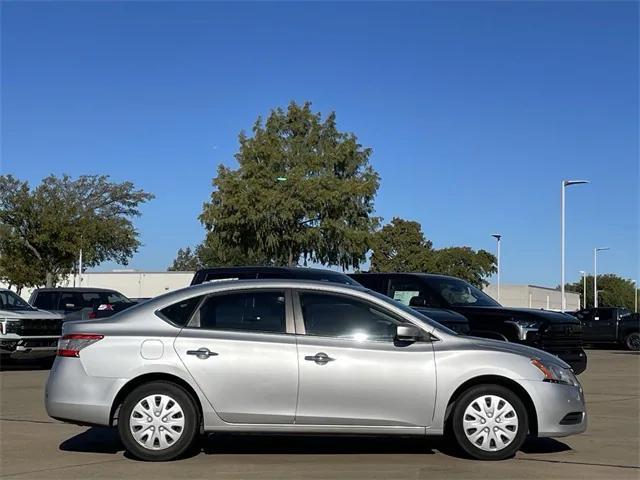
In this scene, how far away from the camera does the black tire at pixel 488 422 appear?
7668mm

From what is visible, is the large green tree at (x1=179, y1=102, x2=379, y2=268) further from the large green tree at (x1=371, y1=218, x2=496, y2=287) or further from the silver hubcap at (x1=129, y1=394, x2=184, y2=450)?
the silver hubcap at (x1=129, y1=394, x2=184, y2=450)

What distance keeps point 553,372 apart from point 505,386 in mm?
487

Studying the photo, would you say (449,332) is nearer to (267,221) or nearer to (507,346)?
(507,346)

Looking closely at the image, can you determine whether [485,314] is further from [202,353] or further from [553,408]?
[202,353]

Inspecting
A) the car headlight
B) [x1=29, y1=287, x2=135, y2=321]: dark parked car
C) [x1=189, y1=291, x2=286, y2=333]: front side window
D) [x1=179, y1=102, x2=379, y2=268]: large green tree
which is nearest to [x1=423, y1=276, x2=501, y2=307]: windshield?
the car headlight

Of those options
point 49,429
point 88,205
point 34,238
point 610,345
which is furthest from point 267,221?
point 49,429

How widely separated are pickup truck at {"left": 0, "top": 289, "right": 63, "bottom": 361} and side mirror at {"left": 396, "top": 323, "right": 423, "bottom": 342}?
12.0 meters

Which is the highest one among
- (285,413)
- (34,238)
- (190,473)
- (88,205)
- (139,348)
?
(88,205)

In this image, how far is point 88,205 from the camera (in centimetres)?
6162

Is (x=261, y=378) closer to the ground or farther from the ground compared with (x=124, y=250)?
closer to the ground

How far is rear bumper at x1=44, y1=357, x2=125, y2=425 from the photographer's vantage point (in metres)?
7.62

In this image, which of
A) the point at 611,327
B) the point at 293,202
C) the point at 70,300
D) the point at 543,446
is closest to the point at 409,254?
the point at 293,202

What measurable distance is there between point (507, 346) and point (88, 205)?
187ft

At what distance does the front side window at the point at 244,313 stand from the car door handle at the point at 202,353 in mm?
260
